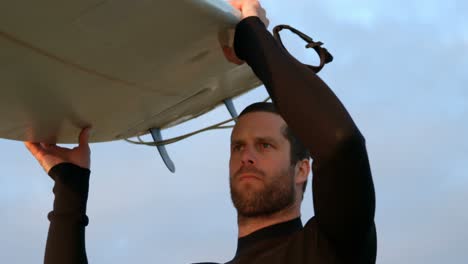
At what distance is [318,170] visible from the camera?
5.90 feet

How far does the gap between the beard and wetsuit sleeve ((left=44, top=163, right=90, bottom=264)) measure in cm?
86

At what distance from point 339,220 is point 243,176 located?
1.28ft

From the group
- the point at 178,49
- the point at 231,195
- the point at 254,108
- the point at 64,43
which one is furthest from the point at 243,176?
the point at 64,43

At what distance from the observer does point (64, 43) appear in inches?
74.4

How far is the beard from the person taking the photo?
2039 millimetres

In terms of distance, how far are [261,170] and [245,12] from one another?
51 cm

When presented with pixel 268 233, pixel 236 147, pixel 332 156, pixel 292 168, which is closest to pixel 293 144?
pixel 292 168

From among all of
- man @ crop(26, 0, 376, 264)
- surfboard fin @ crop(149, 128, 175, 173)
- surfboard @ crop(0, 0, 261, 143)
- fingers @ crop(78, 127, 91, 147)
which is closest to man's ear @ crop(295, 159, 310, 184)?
man @ crop(26, 0, 376, 264)

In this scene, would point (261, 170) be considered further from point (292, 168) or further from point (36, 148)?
point (36, 148)

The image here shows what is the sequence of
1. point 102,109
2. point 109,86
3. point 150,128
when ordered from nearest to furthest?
1. point 109,86
2. point 102,109
3. point 150,128

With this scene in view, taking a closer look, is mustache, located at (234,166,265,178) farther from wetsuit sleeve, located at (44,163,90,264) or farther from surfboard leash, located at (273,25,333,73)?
wetsuit sleeve, located at (44,163,90,264)

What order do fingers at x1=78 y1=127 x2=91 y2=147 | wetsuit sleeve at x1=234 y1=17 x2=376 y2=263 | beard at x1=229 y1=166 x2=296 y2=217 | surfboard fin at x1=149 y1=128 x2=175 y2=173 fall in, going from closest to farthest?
wetsuit sleeve at x1=234 y1=17 x2=376 y2=263, beard at x1=229 y1=166 x2=296 y2=217, fingers at x1=78 y1=127 x2=91 y2=147, surfboard fin at x1=149 y1=128 x2=175 y2=173

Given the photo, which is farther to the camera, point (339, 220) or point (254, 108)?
point (254, 108)

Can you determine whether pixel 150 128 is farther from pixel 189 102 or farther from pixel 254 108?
pixel 254 108
